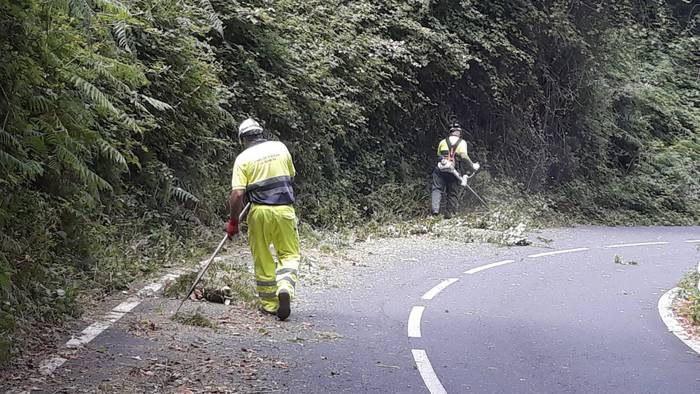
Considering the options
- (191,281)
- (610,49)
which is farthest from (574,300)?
(610,49)

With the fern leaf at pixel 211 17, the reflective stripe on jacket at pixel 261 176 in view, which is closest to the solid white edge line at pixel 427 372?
the reflective stripe on jacket at pixel 261 176

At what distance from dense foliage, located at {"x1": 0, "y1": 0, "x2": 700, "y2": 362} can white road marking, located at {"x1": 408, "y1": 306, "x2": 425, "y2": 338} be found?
332cm

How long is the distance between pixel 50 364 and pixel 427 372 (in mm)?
2975

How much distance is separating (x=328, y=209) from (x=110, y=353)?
34.8ft

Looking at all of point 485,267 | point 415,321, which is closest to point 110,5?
point 415,321

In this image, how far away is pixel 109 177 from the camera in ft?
34.4

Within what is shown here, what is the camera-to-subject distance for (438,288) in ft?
36.6

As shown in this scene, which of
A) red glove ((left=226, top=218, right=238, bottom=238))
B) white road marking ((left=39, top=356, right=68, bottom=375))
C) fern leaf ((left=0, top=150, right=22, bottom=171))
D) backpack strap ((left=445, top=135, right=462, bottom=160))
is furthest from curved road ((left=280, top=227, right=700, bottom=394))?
backpack strap ((left=445, top=135, right=462, bottom=160))

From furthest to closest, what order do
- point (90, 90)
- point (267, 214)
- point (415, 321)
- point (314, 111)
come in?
point (314, 111), point (415, 321), point (267, 214), point (90, 90)

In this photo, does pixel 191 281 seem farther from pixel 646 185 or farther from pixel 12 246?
pixel 646 185

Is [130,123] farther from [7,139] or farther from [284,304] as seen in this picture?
[7,139]

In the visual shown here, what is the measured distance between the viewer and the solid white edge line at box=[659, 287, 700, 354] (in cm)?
838

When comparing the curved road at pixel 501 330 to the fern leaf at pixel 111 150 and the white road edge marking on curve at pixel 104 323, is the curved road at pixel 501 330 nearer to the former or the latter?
the white road edge marking on curve at pixel 104 323

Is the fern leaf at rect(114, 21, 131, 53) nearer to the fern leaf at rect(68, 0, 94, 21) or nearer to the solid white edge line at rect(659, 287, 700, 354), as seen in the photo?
the fern leaf at rect(68, 0, 94, 21)
